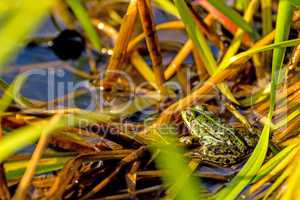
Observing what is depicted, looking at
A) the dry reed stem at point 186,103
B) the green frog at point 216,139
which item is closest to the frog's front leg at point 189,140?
the green frog at point 216,139

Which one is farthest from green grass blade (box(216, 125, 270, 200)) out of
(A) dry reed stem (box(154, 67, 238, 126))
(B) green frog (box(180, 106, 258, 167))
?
(A) dry reed stem (box(154, 67, 238, 126))

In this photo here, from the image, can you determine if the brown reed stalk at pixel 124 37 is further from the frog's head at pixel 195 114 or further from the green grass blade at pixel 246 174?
the green grass blade at pixel 246 174

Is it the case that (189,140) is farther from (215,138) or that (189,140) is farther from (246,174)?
(246,174)

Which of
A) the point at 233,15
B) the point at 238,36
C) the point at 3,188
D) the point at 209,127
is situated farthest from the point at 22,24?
the point at 238,36

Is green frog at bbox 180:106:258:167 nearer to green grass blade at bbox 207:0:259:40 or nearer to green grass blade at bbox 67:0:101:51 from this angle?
green grass blade at bbox 207:0:259:40

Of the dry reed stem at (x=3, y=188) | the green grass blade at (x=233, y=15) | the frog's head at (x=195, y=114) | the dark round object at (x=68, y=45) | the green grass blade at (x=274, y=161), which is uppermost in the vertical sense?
the green grass blade at (x=233, y=15)
